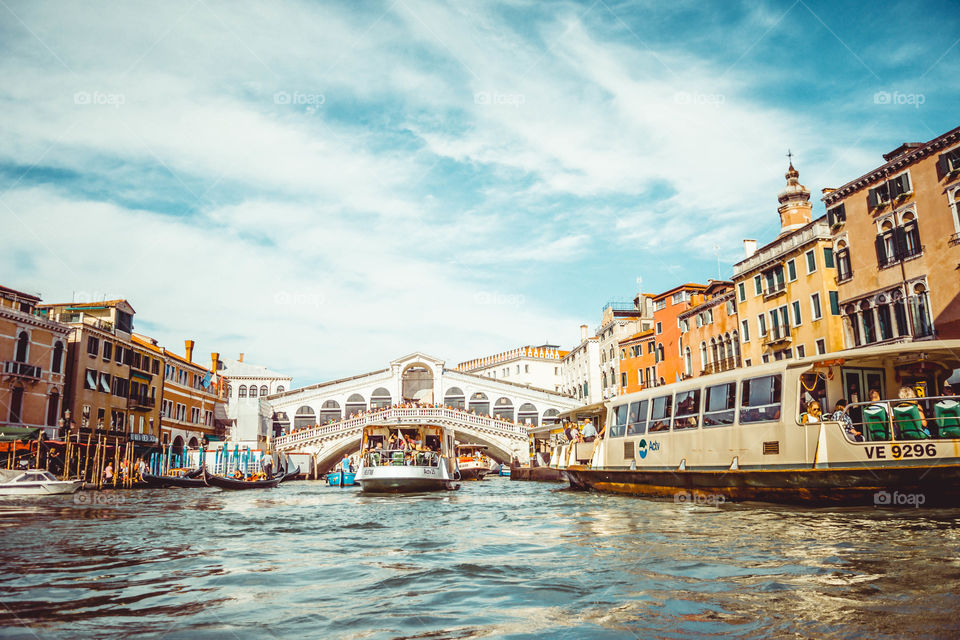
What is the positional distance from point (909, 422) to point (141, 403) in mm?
39704

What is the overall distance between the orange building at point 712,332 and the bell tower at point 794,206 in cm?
419

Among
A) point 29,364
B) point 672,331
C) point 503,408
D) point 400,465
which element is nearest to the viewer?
point 400,465

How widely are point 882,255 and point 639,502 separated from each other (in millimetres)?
15844

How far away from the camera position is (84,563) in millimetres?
7742

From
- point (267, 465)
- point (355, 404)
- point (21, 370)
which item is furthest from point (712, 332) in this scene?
point (21, 370)

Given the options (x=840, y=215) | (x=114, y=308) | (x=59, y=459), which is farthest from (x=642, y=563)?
(x=114, y=308)

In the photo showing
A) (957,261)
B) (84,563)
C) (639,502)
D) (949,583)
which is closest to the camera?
(949,583)

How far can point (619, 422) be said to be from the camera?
19703 mm

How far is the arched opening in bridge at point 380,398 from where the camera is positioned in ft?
186

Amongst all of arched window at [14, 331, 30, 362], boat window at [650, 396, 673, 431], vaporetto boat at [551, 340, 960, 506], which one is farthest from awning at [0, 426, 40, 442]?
boat window at [650, 396, 673, 431]

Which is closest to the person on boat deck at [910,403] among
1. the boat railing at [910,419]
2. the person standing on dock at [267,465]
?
the boat railing at [910,419]

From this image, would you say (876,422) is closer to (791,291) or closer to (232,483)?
(791,291)

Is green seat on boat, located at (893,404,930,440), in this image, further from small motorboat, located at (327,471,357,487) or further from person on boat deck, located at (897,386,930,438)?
small motorboat, located at (327,471,357,487)

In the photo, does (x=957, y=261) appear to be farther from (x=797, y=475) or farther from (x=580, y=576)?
(x=580, y=576)
